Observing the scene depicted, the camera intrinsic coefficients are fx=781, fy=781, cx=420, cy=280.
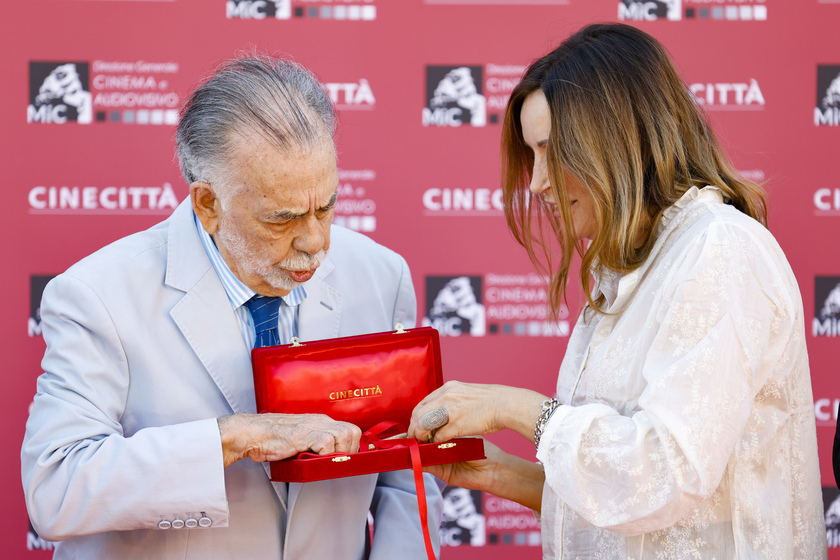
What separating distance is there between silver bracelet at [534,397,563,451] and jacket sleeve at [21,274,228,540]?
0.62m

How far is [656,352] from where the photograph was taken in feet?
4.66

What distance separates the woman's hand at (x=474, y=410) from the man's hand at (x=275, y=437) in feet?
0.61

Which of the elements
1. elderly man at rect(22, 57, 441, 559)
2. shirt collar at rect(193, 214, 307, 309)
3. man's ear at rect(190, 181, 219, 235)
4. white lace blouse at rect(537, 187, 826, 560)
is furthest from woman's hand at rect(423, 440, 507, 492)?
man's ear at rect(190, 181, 219, 235)

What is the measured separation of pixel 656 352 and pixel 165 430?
97cm

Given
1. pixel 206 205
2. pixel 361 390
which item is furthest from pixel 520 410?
pixel 206 205

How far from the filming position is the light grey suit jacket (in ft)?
4.99

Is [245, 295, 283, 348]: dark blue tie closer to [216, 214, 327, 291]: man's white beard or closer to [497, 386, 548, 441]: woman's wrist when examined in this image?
[216, 214, 327, 291]: man's white beard

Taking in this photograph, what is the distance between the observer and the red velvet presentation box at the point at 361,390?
1588 millimetres

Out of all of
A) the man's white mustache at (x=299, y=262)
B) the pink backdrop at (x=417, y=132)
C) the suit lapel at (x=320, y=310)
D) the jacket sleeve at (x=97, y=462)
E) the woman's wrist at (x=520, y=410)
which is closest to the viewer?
the jacket sleeve at (x=97, y=462)

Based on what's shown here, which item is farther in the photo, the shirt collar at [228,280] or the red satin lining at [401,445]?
the shirt collar at [228,280]

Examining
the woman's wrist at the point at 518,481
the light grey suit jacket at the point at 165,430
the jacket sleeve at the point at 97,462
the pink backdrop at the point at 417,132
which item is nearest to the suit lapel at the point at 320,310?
the light grey suit jacket at the point at 165,430

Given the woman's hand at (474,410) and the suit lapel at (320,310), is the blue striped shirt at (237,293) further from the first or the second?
the woman's hand at (474,410)

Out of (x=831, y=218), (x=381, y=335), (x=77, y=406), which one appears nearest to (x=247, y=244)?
(x=381, y=335)

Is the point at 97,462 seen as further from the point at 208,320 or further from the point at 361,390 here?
the point at 361,390
